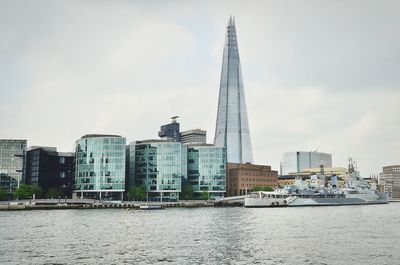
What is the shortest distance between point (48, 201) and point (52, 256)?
142427 millimetres

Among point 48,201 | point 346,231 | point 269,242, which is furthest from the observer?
point 48,201

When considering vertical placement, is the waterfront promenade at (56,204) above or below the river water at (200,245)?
above

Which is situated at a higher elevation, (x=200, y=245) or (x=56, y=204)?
(x=56, y=204)

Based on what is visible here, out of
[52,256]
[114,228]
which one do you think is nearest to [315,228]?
[114,228]

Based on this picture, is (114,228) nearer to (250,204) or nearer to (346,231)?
(346,231)

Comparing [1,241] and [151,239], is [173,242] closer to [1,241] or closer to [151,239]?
[151,239]

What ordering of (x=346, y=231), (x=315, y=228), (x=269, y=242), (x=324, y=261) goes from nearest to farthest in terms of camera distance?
(x=324, y=261), (x=269, y=242), (x=346, y=231), (x=315, y=228)

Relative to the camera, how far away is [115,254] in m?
58.5

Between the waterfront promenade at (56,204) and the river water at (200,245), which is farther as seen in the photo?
the waterfront promenade at (56,204)

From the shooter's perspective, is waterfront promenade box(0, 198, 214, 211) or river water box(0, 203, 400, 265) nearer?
river water box(0, 203, 400, 265)

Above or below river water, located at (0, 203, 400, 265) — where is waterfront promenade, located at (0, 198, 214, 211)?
above

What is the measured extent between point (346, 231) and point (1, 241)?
55.9 meters

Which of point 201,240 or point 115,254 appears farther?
point 201,240

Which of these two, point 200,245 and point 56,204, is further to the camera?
point 56,204
